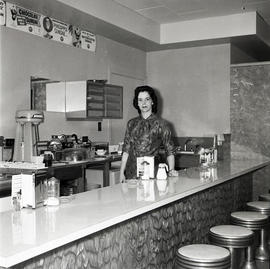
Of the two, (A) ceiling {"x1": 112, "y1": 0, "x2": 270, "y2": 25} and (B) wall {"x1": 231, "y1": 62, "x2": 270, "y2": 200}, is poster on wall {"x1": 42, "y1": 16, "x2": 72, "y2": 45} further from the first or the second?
(B) wall {"x1": 231, "y1": 62, "x2": 270, "y2": 200}

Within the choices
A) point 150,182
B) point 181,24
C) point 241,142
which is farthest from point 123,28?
point 150,182

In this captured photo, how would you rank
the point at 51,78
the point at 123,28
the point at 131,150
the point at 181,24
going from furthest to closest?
the point at 181,24
the point at 123,28
the point at 51,78
the point at 131,150

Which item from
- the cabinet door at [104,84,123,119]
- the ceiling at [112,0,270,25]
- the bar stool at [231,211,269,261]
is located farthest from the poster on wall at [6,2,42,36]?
the bar stool at [231,211,269,261]

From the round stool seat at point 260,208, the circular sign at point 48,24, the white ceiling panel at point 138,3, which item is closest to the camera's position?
the round stool seat at point 260,208

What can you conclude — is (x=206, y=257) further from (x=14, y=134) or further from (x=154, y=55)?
(x=154, y=55)

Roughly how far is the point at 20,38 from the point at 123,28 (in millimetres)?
1719

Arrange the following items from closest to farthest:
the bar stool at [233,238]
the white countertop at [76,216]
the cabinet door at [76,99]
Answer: the white countertop at [76,216], the bar stool at [233,238], the cabinet door at [76,99]

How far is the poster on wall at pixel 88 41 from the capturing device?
6227mm

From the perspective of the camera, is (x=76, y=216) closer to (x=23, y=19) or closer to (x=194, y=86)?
(x=23, y=19)

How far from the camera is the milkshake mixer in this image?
4.75 m

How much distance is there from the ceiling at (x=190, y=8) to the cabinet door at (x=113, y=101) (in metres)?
1.30

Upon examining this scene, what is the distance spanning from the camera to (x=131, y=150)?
4.07 metres

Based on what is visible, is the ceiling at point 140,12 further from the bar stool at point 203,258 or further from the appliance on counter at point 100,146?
the bar stool at point 203,258

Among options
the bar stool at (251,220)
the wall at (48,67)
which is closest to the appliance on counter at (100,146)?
the wall at (48,67)
